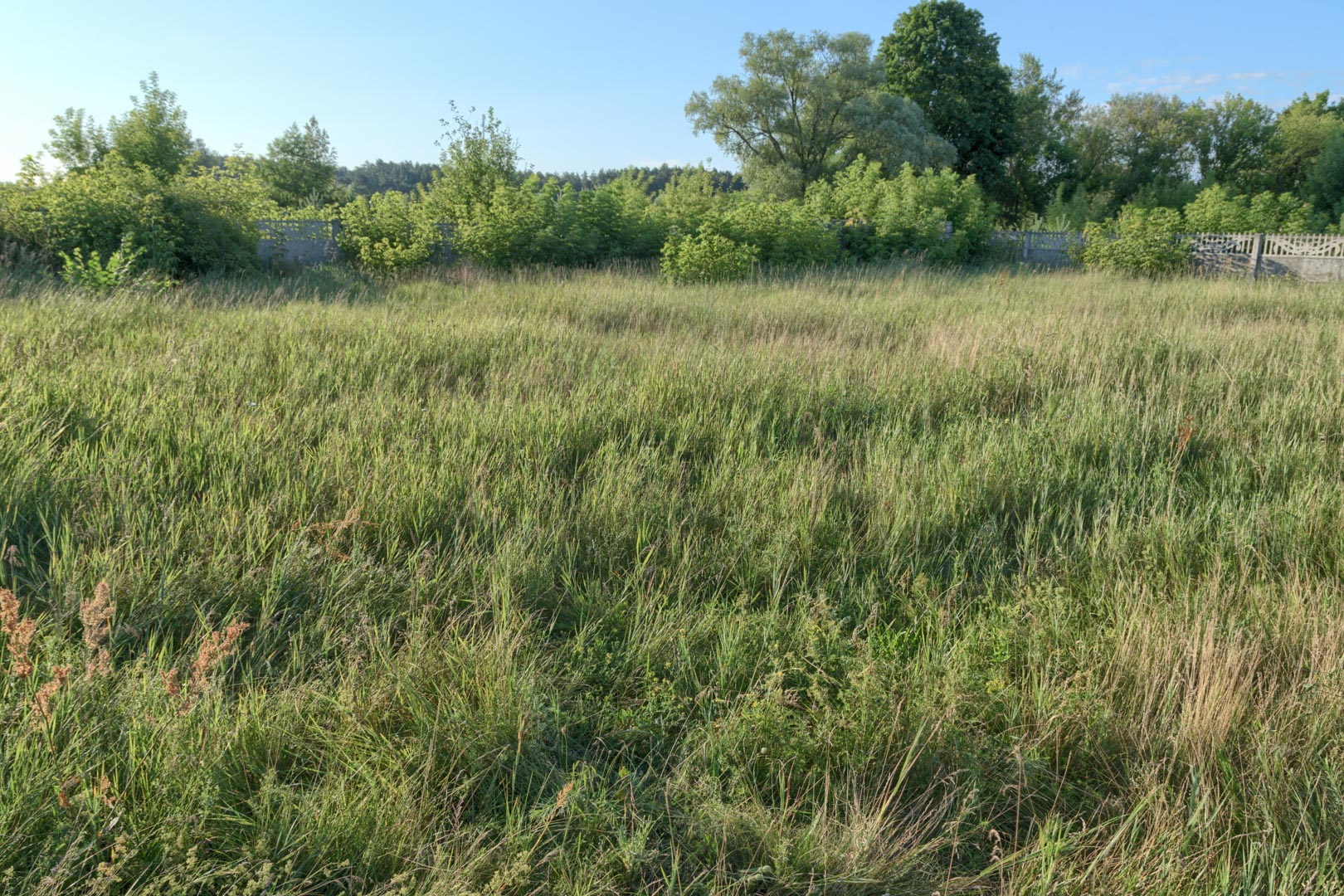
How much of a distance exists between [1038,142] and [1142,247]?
32152 millimetres

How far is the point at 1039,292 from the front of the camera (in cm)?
1129

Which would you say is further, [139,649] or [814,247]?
[814,247]

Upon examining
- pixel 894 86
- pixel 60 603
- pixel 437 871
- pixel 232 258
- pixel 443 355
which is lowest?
pixel 437 871

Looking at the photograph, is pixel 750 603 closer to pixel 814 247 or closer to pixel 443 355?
pixel 443 355

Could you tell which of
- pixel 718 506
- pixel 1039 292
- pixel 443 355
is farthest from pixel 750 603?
pixel 1039 292

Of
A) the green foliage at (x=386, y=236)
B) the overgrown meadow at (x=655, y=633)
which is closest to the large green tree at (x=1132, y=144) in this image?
the green foliage at (x=386, y=236)

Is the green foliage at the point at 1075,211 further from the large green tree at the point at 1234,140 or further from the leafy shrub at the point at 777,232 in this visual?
the leafy shrub at the point at 777,232

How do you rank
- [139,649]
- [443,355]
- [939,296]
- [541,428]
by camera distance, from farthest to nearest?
[939,296]
[443,355]
[541,428]
[139,649]

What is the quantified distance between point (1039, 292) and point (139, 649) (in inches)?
458

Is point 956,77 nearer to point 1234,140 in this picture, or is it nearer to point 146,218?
point 1234,140

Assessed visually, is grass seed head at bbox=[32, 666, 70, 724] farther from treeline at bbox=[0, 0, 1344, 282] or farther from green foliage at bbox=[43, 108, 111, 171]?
green foliage at bbox=[43, 108, 111, 171]

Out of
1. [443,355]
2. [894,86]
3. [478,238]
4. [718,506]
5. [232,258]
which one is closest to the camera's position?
[718,506]

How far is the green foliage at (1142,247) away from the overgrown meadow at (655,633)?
1189cm

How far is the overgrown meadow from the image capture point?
1761 millimetres
